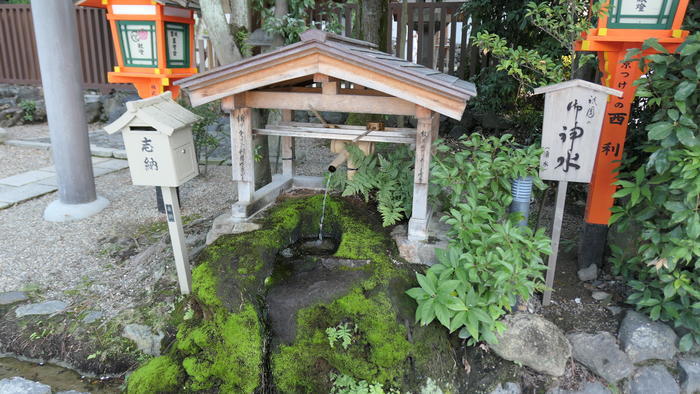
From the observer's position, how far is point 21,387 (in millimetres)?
3527

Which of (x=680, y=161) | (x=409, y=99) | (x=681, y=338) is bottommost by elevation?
(x=681, y=338)

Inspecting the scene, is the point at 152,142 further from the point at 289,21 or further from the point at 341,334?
the point at 289,21

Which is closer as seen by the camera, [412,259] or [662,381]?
[662,381]

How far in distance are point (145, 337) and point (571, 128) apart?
3771 mm

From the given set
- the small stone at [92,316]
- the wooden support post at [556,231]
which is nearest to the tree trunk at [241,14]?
the small stone at [92,316]

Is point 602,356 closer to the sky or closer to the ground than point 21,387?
closer to the sky

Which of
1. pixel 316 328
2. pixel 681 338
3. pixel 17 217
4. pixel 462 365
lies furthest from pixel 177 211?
pixel 681 338

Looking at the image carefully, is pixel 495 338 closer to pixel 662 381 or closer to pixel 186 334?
pixel 662 381

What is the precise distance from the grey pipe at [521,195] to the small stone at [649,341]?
113 cm

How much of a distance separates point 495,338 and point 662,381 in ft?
4.49

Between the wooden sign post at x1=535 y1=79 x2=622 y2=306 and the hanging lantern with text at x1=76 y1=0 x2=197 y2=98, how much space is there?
148 inches

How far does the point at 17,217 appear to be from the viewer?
6.27 m

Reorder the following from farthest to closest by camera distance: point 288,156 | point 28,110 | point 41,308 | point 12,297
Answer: point 28,110
point 288,156
point 12,297
point 41,308

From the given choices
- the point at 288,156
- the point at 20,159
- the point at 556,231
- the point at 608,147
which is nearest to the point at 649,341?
the point at 556,231
